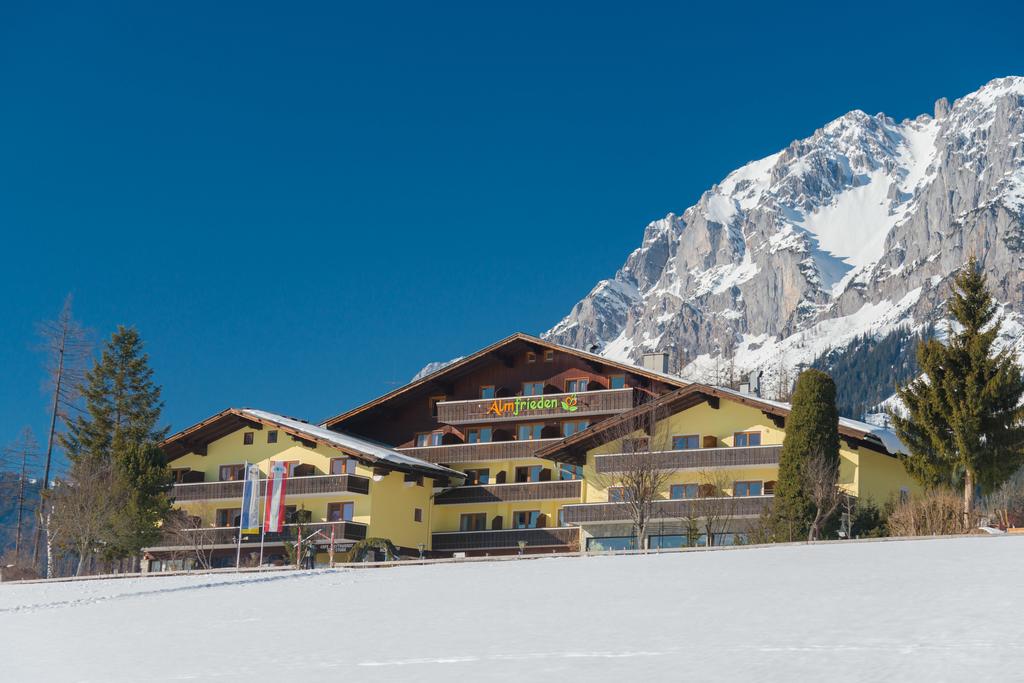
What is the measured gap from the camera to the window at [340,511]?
2437 inches

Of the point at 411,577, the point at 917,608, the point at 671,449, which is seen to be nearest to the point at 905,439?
the point at 671,449

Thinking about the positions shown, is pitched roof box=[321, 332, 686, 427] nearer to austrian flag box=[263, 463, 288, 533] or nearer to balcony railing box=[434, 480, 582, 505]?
balcony railing box=[434, 480, 582, 505]

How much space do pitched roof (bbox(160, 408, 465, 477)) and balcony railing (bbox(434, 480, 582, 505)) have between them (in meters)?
1.12

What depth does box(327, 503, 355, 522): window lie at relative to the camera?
61906 mm

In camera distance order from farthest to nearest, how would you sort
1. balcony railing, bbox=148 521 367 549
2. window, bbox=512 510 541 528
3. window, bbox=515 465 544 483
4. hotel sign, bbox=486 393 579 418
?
window, bbox=515 465 544 483
hotel sign, bbox=486 393 579 418
window, bbox=512 510 541 528
balcony railing, bbox=148 521 367 549

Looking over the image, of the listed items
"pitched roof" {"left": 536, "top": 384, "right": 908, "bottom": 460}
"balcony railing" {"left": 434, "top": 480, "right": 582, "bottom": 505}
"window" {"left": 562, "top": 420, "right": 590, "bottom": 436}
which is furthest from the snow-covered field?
"window" {"left": 562, "top": 420, "right": 590, "bottom": 436}

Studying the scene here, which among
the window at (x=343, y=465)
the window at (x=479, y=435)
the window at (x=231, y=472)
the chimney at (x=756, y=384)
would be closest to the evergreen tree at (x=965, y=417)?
the chimney at (x=756, y=384)

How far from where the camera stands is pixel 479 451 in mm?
65375

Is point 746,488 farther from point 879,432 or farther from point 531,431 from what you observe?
point 531,431

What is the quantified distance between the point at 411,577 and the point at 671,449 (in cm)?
2244

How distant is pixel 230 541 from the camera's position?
61406 millimetres

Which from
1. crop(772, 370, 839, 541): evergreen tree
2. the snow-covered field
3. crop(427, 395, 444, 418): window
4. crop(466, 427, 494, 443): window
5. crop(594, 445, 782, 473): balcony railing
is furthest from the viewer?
crop(427, 395, 444, 418): window

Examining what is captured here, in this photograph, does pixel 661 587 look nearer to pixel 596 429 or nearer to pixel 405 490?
pixel 596 429

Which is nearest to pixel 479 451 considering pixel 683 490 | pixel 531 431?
pixel 531 431
